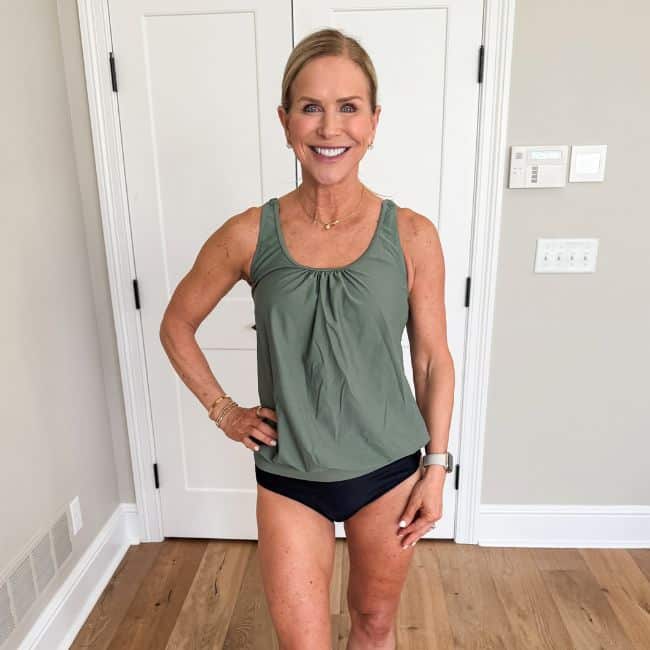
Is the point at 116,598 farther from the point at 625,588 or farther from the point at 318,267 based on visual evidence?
the point at 625,588

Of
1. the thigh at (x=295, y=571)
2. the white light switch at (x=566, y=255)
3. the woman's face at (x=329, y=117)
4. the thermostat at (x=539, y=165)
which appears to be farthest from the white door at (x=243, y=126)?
the thigh at (x=295, y=571)

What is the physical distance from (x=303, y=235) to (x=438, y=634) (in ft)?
4.71

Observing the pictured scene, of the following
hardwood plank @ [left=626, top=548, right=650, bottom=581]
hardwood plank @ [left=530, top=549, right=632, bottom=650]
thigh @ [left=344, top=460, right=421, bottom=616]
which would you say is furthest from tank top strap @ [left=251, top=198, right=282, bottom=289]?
hardwood plank @ [left=626, top=548, right=650, bottom=581]

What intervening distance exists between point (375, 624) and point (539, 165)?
1.47m

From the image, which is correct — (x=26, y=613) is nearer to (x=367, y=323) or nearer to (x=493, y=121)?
(x=367, y=323)

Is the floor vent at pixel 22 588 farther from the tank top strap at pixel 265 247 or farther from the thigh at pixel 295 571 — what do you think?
the tank top strap at pixel 265 247

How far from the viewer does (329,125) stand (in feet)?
3.08

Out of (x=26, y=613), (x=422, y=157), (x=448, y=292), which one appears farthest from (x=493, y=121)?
(x=26, y=613)

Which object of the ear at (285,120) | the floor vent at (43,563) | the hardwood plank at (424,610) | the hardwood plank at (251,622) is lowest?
the hardwood plank at (251,622)

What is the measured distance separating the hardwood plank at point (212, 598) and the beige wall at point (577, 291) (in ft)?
3.31

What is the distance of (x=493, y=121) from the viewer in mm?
1814

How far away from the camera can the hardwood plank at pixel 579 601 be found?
5.73 feet

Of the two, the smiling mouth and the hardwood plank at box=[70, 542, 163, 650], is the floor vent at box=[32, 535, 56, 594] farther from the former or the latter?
the smiling mouth

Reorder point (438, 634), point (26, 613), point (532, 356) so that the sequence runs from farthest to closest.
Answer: point (532, 356)
point (438, 634)
point (26, 613)
